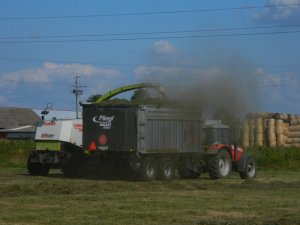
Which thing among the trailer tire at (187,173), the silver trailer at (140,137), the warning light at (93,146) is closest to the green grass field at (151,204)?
the silver trailer at (140,137)

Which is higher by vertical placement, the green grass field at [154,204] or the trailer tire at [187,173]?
the trailer tire at [187,173]

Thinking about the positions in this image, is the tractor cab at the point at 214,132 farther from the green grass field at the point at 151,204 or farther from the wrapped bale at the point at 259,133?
the wrapped bale at the point at 259,133

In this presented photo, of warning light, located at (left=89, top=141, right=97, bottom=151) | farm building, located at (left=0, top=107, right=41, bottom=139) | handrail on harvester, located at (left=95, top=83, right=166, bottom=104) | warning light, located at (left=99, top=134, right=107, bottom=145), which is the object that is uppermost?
farm building, located at (left=0, top=107, right=41, bottom=139)

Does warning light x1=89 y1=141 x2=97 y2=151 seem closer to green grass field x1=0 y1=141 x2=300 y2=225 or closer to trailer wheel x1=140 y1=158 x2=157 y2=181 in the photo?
trailer wheel x1=140 y1=158 x2=157 y2=181

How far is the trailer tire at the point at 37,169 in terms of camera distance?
29516 mm

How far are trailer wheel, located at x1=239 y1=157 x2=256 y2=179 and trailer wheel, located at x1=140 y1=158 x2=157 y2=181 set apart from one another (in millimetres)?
4836

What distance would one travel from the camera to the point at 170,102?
27359 millimetres

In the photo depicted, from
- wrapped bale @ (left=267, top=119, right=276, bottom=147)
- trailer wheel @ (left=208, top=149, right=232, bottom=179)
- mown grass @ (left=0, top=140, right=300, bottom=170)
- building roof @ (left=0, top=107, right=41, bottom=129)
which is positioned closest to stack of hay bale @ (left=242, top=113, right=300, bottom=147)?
wrapped bale @ (left=267, top=119, right=276, bottom=147)

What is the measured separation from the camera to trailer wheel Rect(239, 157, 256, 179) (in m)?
29.4

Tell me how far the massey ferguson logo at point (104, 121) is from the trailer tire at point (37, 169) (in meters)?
4.42

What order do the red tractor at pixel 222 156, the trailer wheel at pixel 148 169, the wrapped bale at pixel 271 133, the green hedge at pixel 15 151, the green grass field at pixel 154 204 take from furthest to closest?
the wrapped bale at pixel 271 133
the green hedge at pixel 15 151
the red tractor at pixel 222 156
the trailer wheel at pixel 148 169
the green grass field at pixel 154 204

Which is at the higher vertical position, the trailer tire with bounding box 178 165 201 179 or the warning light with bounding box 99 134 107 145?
the warning light with bounding box 99 134 107 145

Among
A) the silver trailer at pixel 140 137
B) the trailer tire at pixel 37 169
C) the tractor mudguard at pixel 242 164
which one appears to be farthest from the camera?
the trailer tire at pixel 37 169

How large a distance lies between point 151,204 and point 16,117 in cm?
8551
